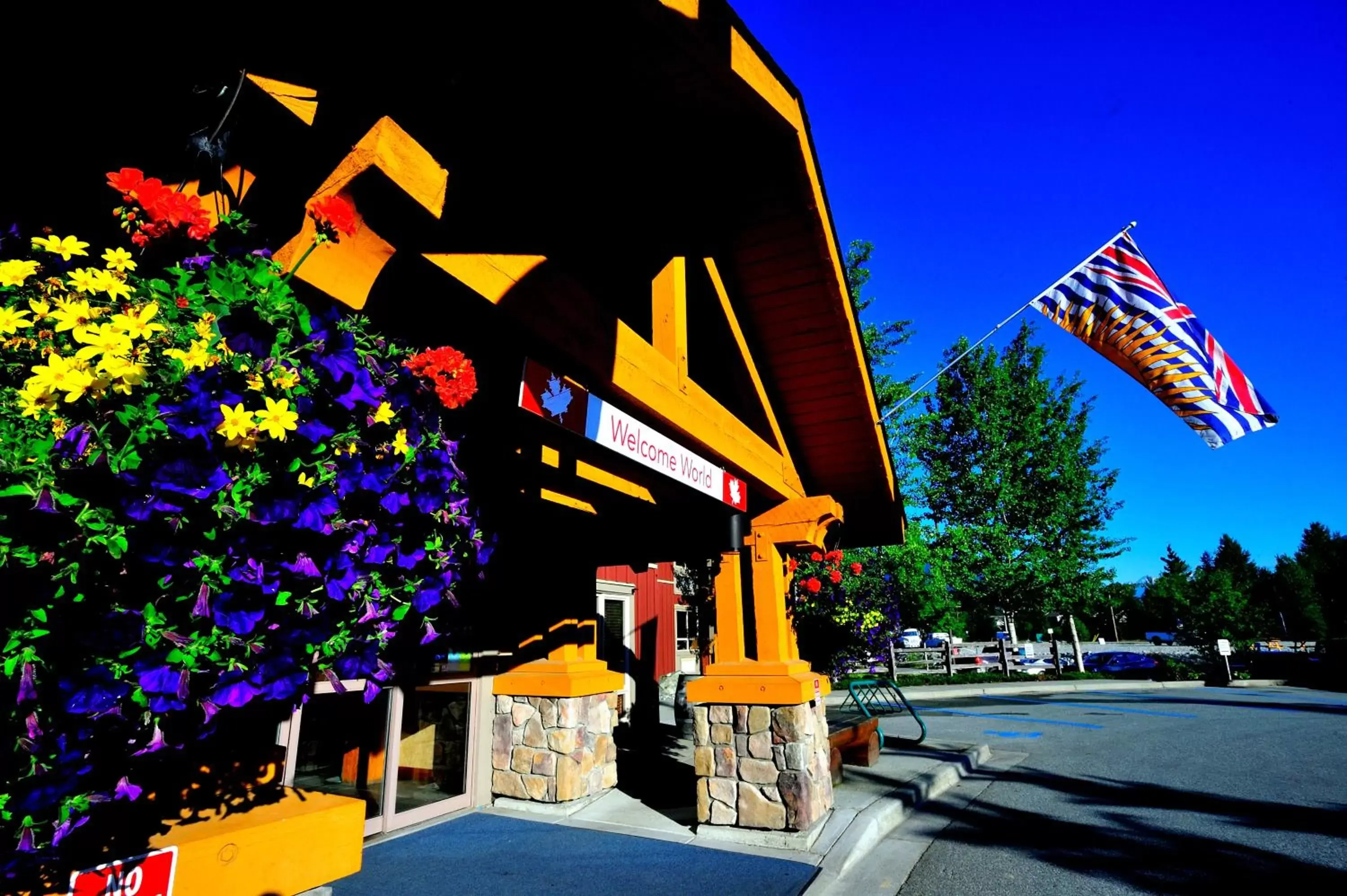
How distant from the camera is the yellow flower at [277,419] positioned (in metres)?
1.30

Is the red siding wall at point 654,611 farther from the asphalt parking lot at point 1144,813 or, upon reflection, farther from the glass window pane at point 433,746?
the glass window pane at point 433,746

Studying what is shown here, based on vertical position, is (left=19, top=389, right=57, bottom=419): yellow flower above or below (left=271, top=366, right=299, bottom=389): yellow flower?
below

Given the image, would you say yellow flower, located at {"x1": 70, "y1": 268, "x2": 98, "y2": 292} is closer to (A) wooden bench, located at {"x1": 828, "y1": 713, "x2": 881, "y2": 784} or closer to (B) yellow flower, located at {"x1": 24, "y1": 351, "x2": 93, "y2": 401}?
(B) yellow flower, located at {"x1": 24, "y1": 351, "x2": 93, "y2": 401}

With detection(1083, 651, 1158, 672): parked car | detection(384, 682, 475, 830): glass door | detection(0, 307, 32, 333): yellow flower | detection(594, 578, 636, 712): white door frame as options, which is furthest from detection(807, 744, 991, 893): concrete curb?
detection(1083, 651, 1158, 672): parked car

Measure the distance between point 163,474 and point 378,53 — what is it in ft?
5.07

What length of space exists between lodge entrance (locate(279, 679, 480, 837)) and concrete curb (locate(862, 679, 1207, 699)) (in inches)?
615

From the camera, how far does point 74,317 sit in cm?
123

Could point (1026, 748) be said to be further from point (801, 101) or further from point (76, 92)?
point (76, 92)

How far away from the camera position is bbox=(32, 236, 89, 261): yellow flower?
53.6 inches

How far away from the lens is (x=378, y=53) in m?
2.04

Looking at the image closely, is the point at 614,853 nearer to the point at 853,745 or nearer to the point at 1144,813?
the point at 853,745

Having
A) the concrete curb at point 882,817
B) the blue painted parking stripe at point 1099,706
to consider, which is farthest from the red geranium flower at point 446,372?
the blue painted parking stripe at point 1099,706

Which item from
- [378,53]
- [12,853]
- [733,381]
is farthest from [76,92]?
[733,381]

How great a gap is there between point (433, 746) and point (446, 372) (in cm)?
486
